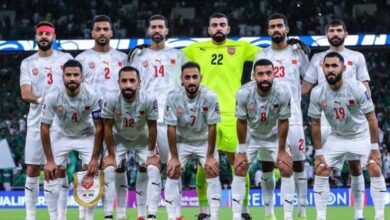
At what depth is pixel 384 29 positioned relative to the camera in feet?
86.1

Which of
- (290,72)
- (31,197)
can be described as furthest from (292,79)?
(31,197)

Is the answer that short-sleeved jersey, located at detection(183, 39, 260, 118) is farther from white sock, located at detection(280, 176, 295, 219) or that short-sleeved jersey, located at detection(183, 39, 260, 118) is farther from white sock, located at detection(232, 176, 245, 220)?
white sock, located at detection(280, 176, 295, 219)

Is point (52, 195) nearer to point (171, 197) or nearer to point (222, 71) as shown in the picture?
point (171, 197)

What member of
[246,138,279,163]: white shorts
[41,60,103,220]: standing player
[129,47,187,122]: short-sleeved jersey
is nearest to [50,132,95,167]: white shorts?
[41,60,103,220]: standing player

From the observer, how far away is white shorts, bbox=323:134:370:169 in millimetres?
11219

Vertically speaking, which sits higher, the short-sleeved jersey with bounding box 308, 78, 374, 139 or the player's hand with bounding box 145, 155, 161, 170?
the short-sleeved jersey with bounding box 308, 78, 374, 139

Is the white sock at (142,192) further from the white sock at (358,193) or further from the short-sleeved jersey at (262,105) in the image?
the white sock at (358,193)

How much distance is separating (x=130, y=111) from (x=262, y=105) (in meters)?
1.51

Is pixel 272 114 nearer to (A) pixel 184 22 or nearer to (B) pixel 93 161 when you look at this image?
(B) pixel 93 161

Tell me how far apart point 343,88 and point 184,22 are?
16.4m

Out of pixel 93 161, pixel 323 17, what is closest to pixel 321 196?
pixel 93 161

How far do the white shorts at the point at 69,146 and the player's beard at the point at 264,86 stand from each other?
6.85 ft

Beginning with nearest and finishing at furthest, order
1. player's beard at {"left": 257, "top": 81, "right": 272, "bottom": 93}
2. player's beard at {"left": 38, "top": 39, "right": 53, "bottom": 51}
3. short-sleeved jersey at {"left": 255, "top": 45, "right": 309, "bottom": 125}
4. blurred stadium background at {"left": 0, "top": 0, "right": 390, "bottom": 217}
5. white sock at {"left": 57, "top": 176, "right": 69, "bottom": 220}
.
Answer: player's beard at {"left": 257, "top": 81, "right": 272, "bottom": 93}
white sock at {"left": 57, "top": 176, "right": 69, "bottom": 220}
short-sleeved jersey at {"left": 255, "top": 45, "right": 309, "bottom": 125}
player's beard at {"left": 38, "top": 39, "right": 53, "bottom": 51}
blurred stadium background at {"left": 0, "top": 0, "right": 390, "bottom": 217}

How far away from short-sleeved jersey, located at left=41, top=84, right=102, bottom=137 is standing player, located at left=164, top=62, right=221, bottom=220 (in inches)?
34.2
